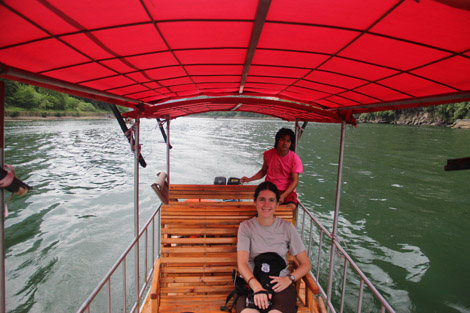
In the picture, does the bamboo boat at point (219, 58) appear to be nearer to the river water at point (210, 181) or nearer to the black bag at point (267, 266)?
the black bag at point (267, 266)

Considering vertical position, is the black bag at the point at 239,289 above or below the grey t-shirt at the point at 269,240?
below

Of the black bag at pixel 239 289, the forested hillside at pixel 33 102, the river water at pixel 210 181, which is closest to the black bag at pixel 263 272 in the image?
the black bag at pixel 239 289

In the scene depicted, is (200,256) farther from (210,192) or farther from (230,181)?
(230,181)

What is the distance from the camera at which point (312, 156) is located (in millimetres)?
19172

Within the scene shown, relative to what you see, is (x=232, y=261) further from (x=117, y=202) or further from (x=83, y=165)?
(x=83, y=165)

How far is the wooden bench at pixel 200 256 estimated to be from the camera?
2.57m

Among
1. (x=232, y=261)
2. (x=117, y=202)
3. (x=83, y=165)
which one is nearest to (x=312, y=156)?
(x=117, y=202)

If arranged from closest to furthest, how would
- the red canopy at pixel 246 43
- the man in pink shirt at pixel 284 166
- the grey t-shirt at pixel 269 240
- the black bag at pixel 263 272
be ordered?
1. the red canopy at pixel 246 43
2. the black bag at pixel 263 272
3. the grey t-shirt at pixel 269 240
4. the man in pink shirt at pixel 284 166

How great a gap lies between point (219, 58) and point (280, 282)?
6.07 feet

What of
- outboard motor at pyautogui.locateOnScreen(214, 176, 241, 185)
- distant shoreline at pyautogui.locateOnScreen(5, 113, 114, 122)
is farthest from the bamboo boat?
distant shoreline at pyautogui.locateOnScreen(5, 113, 114, 122)

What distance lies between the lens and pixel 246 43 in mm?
1614


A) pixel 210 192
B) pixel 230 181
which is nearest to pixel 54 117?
pixel 230 181

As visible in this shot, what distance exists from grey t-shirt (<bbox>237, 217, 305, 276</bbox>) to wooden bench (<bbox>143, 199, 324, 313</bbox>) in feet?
1.23

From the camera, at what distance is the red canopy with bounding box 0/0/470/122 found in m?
1.09
